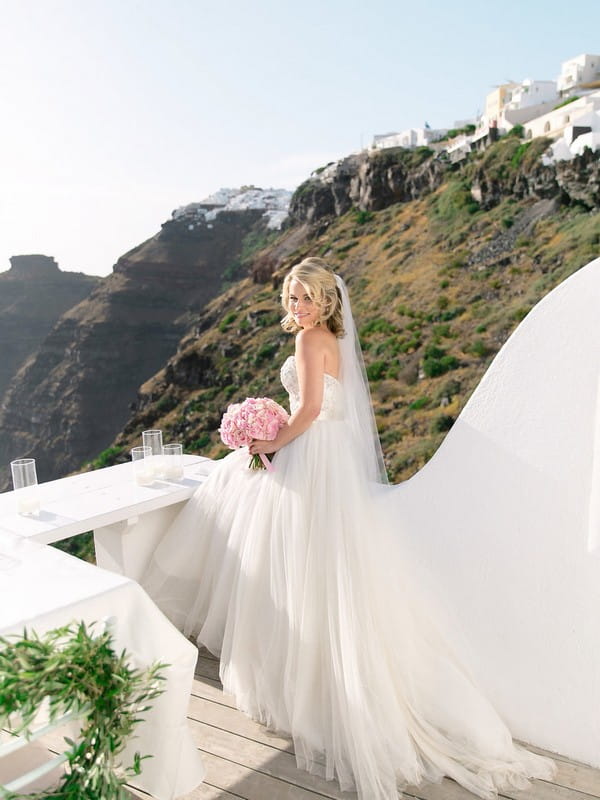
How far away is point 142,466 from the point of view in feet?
8.03

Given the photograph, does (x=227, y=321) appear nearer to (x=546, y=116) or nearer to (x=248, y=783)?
(x=546, y=116)

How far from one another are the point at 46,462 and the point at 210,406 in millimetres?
15323

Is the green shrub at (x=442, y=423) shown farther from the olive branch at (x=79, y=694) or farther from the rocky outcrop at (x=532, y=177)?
the olive branch at (x=79, y=694)

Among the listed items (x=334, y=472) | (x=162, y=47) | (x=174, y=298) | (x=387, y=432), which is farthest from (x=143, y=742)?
(x=162, y=47)

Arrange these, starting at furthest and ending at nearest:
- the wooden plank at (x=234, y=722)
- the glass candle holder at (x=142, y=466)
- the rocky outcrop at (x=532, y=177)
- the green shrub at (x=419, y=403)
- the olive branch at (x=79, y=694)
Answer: the rocky outcrop at (x=532, y=177) → the green shrub at (x=419, y=403) → the glass candle holder at (x=142, y=466) → the wooden plank at (x=234, y=722) → the olive branch at (x=79, y=694)

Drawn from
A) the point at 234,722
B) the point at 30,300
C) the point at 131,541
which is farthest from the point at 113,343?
the point at 234,722

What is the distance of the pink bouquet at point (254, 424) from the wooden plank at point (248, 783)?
32.4 inches

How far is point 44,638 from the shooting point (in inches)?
48.1

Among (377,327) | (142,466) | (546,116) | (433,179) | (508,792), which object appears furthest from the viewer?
(433,179)

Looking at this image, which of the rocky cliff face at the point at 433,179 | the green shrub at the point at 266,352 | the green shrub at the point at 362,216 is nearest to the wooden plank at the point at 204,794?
the rocky cliff face at the point at 433,179

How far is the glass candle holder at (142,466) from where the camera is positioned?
2.42m

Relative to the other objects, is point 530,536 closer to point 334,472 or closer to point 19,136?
point 334,472

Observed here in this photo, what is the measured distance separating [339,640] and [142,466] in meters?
1.04

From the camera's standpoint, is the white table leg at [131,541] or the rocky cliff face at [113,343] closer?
the white table leg at [131,541]
